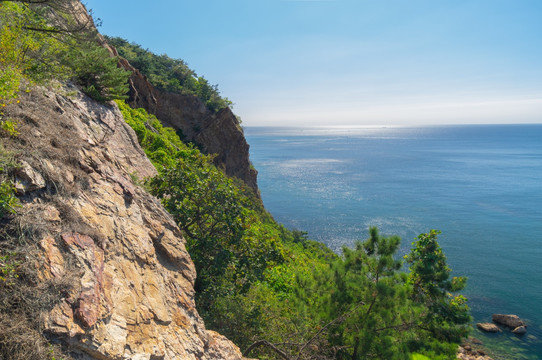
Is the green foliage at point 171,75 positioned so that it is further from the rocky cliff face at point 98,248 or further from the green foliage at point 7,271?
the green foliage at point 7,271

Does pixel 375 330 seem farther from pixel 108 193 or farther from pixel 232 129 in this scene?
pixel 232 129

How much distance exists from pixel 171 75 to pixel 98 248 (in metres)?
38.8

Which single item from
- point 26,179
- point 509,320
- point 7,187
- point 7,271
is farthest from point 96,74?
point 509,320

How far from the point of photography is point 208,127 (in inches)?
1462

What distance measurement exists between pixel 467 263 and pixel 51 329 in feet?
124

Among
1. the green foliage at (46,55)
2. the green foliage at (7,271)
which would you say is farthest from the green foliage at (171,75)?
the green foliage at (7,271)

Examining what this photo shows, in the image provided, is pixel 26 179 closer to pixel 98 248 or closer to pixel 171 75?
pixel 98 248

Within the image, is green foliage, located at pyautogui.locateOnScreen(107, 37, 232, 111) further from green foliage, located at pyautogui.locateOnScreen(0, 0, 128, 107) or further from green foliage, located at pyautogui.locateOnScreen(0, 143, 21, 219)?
green foliage, located at pyautogui.locateOnScreen(0, 143, 21, 219)

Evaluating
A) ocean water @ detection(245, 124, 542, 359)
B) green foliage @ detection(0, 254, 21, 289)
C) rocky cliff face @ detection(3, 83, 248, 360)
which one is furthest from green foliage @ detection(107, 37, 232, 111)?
green foliage @ detection(0, 254, 21, 289)

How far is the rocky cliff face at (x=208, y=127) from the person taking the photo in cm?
3516

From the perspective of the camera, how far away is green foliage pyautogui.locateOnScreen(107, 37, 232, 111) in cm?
3441

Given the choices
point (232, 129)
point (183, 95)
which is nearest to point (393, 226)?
point (232, 129)

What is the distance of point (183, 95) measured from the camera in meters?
36.2

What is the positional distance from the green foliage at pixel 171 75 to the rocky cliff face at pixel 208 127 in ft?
3.42
